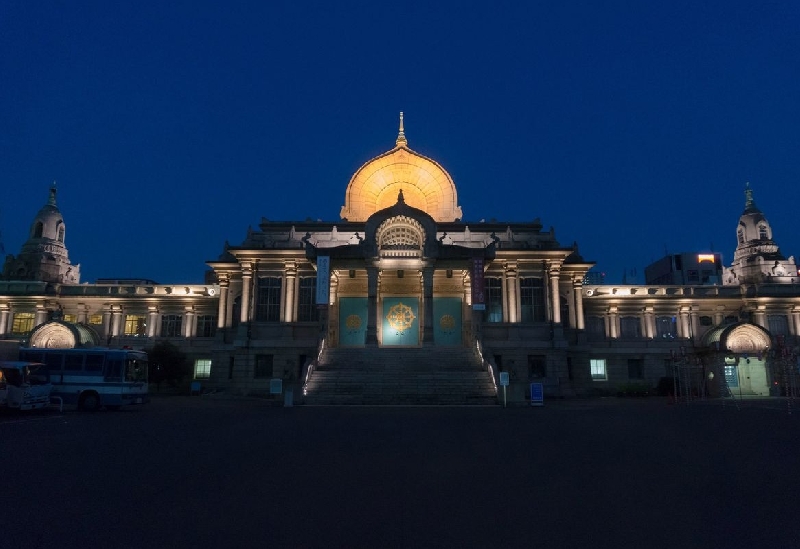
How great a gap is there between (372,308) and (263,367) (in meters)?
11.1

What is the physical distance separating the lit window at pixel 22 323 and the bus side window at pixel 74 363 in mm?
31762

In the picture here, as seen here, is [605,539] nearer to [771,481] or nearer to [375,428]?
[771,481]

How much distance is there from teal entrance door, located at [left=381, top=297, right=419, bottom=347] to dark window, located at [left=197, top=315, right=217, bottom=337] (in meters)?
17.5

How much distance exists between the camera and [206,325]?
54.2 meters

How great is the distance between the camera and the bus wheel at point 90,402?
27.4 metres

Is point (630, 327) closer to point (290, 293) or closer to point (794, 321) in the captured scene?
point (794, 321)

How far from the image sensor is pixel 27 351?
1127 inches

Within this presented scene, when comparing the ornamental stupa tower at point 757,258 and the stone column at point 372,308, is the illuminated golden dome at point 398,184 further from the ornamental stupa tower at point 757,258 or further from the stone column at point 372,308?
the ornamental stupa tower at point 757,258

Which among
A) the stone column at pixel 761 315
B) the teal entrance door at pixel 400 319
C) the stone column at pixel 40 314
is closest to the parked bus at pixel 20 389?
the teal entrance door at pixel 400 319

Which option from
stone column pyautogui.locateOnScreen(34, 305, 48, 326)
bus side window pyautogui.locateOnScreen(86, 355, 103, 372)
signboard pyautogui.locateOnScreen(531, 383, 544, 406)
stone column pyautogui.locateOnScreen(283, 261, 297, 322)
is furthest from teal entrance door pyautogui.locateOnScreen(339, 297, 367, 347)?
stone column pyautogui.locateOnScreen(34, 305, 48, 326)

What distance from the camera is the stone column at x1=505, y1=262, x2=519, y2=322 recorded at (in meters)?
46.9

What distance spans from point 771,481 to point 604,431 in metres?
7.83

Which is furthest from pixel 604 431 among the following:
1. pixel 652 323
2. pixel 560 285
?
pixel 652 323

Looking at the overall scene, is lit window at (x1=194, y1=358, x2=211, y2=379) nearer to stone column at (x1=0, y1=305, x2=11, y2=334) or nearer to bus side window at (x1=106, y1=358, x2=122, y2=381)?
stone column at (x1=0, y1=305, x2=11, y2=334)
